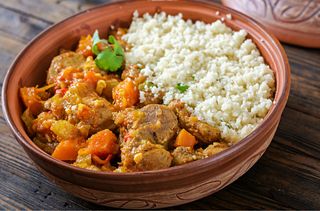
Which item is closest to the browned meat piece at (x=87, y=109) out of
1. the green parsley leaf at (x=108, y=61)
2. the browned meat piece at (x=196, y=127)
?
the green parsley leaf at (x=108, y=61)

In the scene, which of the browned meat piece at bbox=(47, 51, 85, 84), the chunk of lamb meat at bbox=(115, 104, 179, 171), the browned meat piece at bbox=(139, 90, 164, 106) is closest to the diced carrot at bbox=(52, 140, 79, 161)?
the chunk of lamb meat at bbox=(115, 104, 179, 171)

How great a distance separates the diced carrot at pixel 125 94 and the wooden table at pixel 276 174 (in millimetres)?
506

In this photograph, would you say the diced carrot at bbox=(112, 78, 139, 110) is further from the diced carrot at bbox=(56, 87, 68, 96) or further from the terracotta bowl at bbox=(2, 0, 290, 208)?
the terracotta bowl at bbox=(2, 0, 290, 208)

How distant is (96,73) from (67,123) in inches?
15.1

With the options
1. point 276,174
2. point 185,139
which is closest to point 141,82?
point 185,139

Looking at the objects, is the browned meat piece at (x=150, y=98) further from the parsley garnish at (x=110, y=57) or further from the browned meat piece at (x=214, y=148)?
the browned meat piece at (x=214, y=148)

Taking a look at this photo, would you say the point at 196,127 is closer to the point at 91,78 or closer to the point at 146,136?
the point at 146,136

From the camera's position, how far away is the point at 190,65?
100 inches

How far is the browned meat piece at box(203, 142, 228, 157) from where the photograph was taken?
2121mm

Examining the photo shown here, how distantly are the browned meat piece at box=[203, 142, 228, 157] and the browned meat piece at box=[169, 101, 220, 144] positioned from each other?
6 cm

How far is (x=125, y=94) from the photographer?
2.40m

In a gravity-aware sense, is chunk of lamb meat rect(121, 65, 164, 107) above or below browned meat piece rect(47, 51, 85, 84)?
above

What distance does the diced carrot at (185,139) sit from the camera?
2.21 m

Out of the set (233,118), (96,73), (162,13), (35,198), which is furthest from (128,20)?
(35,198)
